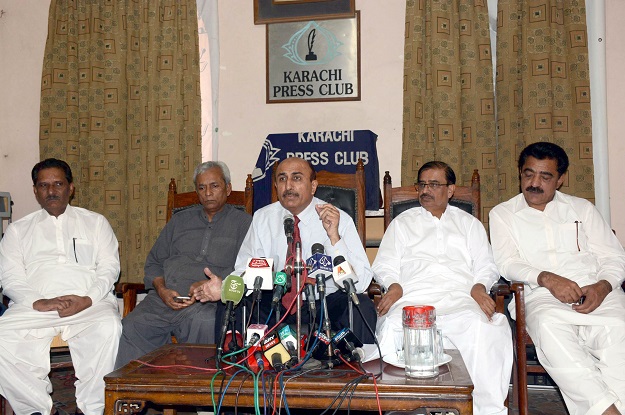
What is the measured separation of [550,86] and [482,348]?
2.34 metres

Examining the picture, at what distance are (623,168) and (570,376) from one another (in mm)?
2406

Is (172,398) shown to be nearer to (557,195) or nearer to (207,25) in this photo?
(557,195)

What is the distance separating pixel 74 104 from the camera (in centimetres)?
541

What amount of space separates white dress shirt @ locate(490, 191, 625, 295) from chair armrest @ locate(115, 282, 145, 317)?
86.4 inches

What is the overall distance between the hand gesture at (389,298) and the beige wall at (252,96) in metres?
1.80

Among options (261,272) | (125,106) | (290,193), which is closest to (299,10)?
(125,106)

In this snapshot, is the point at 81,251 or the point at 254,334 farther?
the point at 81,251

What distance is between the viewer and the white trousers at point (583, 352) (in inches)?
114

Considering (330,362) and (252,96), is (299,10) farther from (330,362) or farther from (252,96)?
(330,362)

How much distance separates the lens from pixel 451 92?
478cm

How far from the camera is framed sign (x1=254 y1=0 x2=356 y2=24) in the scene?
5.11 metres

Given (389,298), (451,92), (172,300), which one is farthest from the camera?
(451,92)

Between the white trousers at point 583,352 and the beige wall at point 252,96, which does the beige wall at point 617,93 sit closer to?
the beige wall at point 252,96

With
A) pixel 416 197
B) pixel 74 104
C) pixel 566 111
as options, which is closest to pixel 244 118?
pixel 74 104
